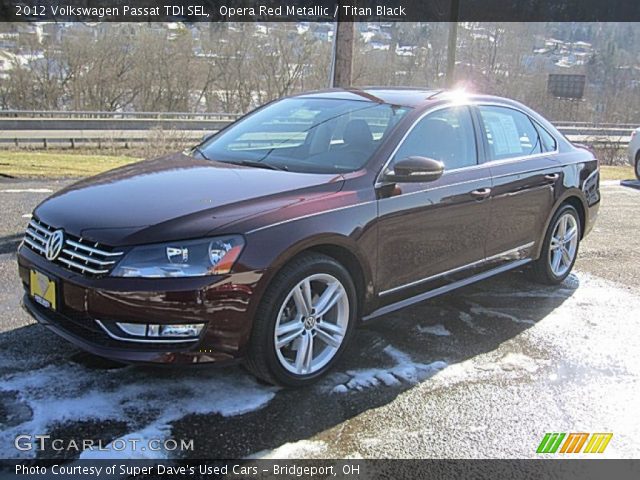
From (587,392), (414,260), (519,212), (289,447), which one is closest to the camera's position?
(289,447)

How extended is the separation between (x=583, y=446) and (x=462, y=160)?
6.83ft

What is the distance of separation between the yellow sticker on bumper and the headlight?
45cm

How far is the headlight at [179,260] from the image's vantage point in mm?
2875

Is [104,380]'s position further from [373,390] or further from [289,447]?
[373,390]

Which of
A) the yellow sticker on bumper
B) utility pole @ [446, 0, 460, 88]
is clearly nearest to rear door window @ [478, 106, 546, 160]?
the yellow sticker on bumper

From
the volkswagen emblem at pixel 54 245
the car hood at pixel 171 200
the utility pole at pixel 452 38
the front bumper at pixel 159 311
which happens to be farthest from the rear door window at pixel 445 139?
the utility pole at pixel 452 38

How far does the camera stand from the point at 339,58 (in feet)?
32.5

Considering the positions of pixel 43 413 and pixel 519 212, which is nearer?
pixel 43 413

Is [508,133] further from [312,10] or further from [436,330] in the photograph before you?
[312,10]

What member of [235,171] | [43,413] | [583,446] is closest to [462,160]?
[235,171]

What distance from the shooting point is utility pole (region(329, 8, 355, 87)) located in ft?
31.7

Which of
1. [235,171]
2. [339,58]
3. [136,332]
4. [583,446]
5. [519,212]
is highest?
[339,58]

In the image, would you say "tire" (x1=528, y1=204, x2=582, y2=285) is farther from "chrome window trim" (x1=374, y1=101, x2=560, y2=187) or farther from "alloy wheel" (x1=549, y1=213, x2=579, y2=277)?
"chrome window trim" (x1=374, y1=101, x2=560, y2=187)

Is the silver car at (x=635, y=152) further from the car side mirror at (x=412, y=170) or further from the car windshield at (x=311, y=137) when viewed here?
the car side mirror at (x=412, y=170)
